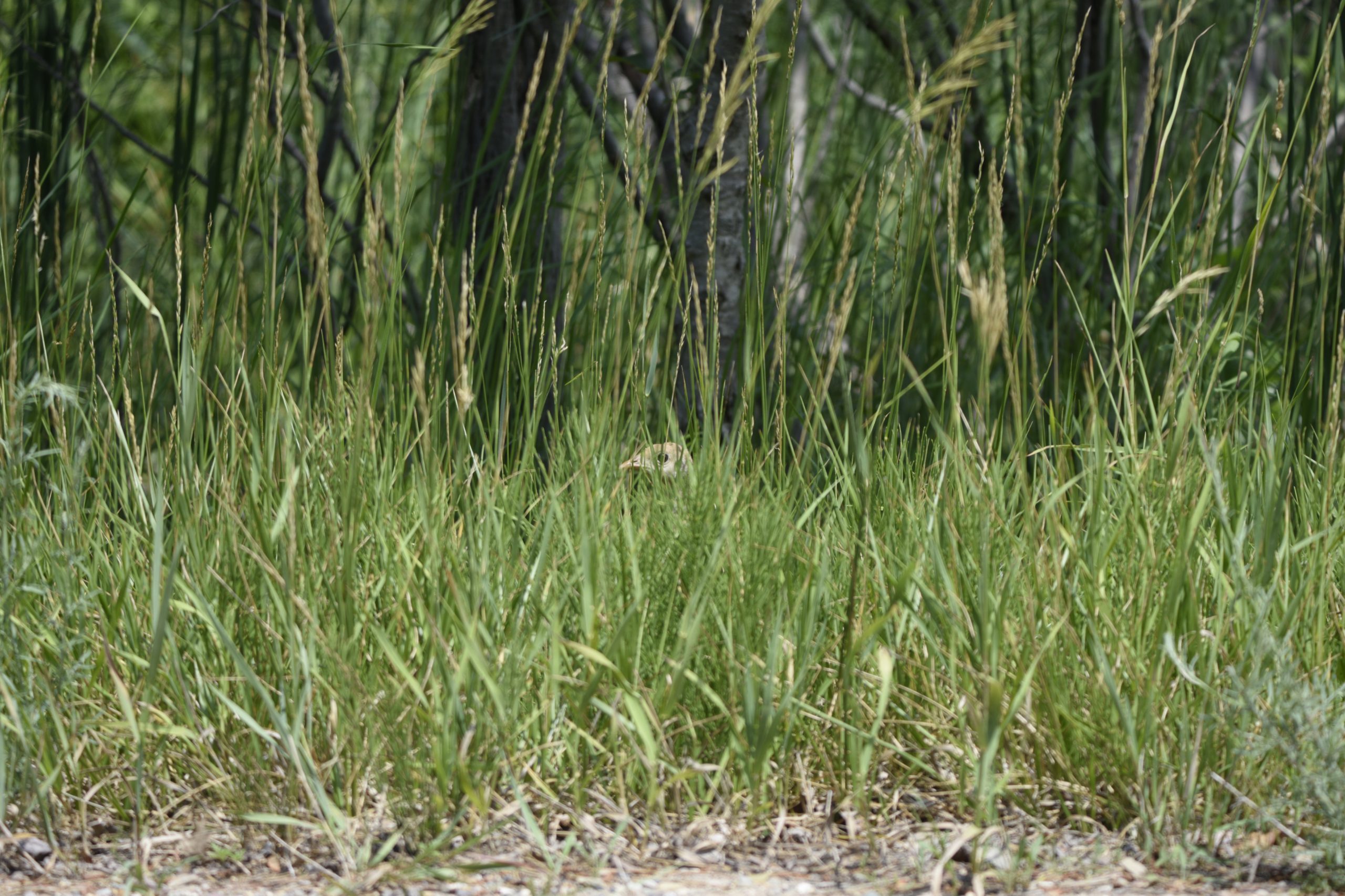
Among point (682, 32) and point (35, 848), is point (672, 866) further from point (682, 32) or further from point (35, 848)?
point (682, 32)

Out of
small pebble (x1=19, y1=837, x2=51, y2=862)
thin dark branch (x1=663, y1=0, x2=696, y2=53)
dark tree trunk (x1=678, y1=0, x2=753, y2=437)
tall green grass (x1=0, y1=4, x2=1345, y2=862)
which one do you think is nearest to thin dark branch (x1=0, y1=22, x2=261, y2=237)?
tall green grass (x1=0, y1=4, x2=1345, y2=862)

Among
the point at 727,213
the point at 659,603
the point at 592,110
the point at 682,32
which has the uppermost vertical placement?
the point at 682,32

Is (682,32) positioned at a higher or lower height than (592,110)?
higher

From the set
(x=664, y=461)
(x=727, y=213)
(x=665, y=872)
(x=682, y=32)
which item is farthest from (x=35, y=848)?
(x=682, y=32)

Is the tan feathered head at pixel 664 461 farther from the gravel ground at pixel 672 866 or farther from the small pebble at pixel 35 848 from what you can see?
the small pebble at pixel 35 848

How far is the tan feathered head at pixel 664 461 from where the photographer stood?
64.4 inches

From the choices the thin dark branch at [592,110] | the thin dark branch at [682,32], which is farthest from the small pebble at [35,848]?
the thin dark branch at [682,32]

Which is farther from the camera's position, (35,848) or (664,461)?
(664,461)

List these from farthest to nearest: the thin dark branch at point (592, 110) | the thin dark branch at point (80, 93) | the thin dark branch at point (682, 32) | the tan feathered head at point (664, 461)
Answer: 1. the thin dark branch at point (682, 32)
2. the thin dark branch at point (592, 110)
3. the thin dark branch at point (80, 93)
4. the tan feathered head at point (664, 461)

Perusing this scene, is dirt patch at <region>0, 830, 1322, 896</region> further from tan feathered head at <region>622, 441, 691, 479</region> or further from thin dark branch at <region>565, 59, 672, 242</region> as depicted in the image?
thin dark branch at <region>565, 59, 672, 242</region>

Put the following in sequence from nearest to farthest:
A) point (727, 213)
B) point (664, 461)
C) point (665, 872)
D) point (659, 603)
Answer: point (665, 872) → point (659, 603) → point (664, 461) → point (727, 213)

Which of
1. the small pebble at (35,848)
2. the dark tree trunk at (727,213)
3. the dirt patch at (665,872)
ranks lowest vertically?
the small pebble at (35,848)

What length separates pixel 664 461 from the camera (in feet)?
5.54

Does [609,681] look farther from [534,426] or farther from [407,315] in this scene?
[407,315]
